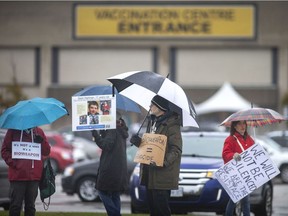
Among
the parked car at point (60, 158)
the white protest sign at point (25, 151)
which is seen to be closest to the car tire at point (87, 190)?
the white protest sign at point (25, 151)

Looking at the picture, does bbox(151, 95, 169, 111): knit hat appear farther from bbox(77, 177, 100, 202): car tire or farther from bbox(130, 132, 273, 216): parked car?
bbox(77, 177, 100, 202): car tire

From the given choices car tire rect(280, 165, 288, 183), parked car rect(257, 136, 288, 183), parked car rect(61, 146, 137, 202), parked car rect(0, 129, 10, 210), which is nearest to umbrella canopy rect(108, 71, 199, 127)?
parked car rect(0, 129, 10, 210)

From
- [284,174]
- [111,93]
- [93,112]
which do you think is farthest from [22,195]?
[284,174]

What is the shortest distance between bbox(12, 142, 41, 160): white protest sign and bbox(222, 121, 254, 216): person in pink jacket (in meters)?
2.62

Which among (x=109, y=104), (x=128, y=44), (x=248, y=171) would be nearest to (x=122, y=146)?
(x=109, y=104)

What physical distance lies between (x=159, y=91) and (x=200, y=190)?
4.26 meters

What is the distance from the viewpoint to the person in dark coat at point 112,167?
37.6 feet

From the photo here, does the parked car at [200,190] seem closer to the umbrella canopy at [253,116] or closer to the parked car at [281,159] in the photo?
the umbrella canopy at [253,116]

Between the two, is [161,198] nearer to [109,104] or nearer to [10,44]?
[109,104]

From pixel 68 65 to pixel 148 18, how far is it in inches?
227

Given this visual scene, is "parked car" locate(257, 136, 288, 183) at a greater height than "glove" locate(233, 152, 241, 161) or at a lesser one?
lesser

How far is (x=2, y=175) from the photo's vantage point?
1441 centimetres

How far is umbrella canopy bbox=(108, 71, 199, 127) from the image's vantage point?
1068 centimetres

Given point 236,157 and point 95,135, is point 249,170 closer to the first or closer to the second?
point 236,157
